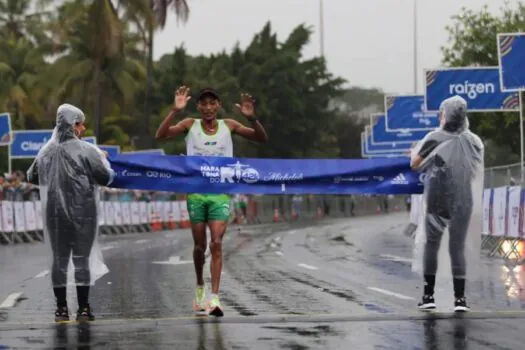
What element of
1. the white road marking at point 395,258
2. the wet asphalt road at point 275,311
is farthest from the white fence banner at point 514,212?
the wet asphalt road at point 275,311

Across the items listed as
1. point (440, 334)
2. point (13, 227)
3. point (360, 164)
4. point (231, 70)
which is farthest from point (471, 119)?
point (440, 334)

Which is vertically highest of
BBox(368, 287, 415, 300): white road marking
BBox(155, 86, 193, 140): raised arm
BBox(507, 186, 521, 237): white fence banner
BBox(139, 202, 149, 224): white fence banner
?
BBox(155, 86, 193, 140): raised arm

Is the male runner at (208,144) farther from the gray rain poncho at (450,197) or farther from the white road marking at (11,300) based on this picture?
the white road marking at (11,300)

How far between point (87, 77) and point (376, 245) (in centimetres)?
3614

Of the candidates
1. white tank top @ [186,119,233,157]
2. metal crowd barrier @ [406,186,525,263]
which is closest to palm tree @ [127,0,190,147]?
metal crowd barrier @ [406,186,525,263]

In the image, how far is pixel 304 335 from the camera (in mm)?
9438

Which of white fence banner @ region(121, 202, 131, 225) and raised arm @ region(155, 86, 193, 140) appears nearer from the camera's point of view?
raised arm @ region(155, 86, 193, 140)

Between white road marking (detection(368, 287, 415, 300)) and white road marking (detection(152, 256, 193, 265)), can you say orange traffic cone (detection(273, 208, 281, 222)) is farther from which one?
white road marking (detection(368, 287, 415, 300))

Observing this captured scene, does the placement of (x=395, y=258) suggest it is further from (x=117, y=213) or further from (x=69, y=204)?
(x=117, y=213)

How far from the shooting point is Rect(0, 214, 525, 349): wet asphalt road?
9133mm

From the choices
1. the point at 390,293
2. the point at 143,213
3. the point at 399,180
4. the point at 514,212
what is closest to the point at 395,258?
the point at 514,212

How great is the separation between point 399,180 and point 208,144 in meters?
2.17

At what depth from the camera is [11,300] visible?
13.5 meters

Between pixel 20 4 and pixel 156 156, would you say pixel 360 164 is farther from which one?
pixel 20 4
